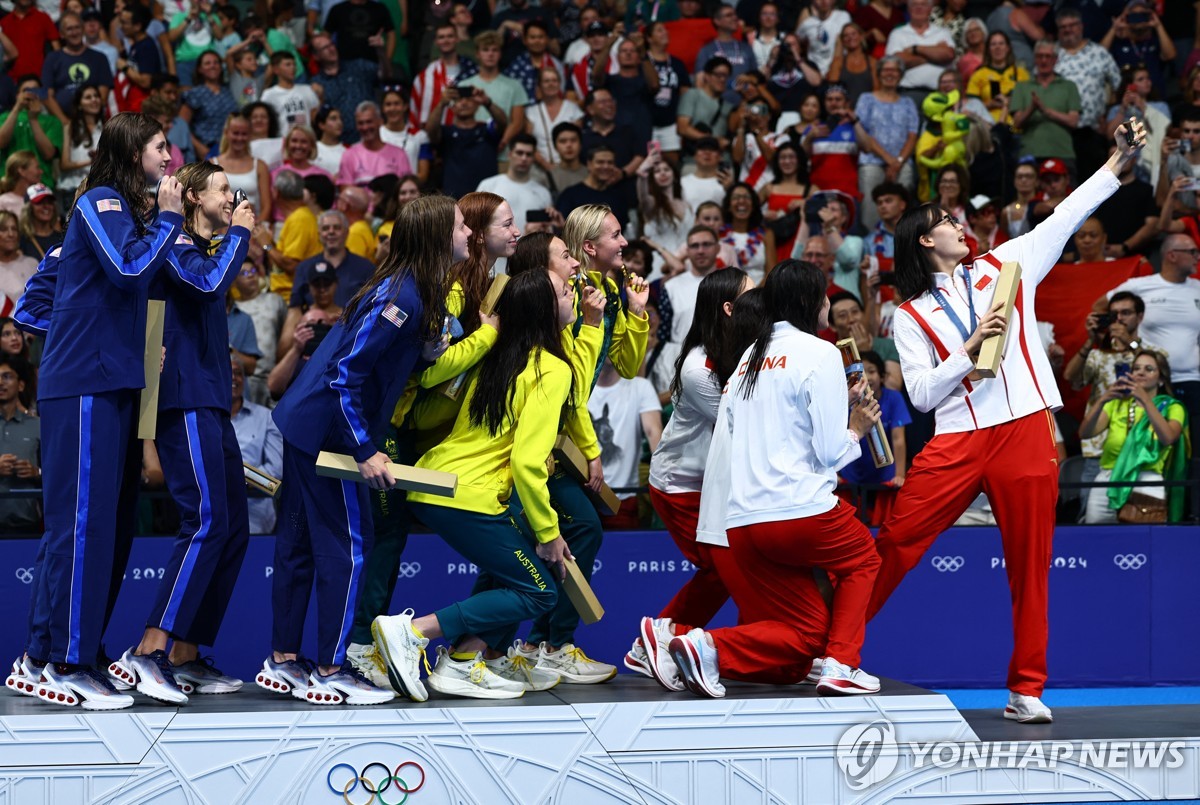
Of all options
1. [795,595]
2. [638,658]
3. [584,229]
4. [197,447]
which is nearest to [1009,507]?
[795,595]

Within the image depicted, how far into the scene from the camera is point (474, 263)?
6.03 meters

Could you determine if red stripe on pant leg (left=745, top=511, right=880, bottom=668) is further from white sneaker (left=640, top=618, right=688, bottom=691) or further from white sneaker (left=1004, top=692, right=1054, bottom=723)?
white sneaker (left=1004, top=692, right=1054, bottom=723)

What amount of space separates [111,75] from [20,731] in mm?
8257

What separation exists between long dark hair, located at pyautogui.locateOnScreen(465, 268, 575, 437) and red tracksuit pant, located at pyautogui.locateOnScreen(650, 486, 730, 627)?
95 centimetres

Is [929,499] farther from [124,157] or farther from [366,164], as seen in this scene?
[366,164]

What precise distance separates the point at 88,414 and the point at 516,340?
1.60 metres

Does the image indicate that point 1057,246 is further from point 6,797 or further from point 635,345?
point 6,797

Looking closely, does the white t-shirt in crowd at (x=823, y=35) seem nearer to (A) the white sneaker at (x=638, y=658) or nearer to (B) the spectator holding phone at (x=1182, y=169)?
(B) the spectator holding phone at (x=1182, y=169)

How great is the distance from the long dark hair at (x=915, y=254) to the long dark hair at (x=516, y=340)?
4.78ft

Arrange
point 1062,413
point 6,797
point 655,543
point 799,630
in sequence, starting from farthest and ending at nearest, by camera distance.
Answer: point 1062,413 < point 655,543 < point 799,630 < point 6,797

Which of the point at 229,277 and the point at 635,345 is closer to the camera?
the point at 229,277

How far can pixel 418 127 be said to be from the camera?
39.0 ft

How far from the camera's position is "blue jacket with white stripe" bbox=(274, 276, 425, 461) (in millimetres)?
5234

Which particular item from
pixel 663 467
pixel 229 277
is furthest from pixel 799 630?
pixel 229 277
